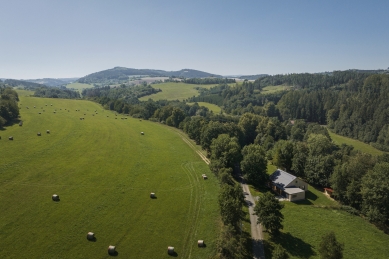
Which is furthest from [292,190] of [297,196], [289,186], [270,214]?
[270,214]

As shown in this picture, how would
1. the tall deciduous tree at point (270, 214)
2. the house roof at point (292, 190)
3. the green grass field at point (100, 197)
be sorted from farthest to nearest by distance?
the house roof at point (292, 190), the tall deciduous tree at point (270, 214), the green grass field at point (100, 197)

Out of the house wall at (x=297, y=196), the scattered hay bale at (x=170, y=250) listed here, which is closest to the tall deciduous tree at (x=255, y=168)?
the house wall at (x=297, y=196)

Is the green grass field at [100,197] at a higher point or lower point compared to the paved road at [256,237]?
higher

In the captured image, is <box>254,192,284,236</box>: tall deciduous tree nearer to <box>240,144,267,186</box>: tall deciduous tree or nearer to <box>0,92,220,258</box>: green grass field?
<box>0,92,220,258</box>: green grass field

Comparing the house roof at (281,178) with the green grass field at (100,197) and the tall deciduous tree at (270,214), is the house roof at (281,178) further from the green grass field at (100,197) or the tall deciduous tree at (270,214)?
the tall deciduous tree at (270,214)

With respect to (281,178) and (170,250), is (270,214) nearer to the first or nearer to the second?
(170,250)

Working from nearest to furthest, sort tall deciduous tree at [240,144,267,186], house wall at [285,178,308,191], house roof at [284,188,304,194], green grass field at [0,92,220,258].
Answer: green grass field at [0,92,220,258] < house roof at [284,188,304,194] < house wall at [285,178,308,191] < tall deciduous tree at [240,144,267,186]

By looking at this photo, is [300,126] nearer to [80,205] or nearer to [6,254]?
[80,205]

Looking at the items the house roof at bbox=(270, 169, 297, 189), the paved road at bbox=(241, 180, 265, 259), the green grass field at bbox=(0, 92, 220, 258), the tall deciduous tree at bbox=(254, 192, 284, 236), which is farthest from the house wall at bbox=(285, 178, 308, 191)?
the tall deciduous tree at bbox=(254, 192, 284, 236)
